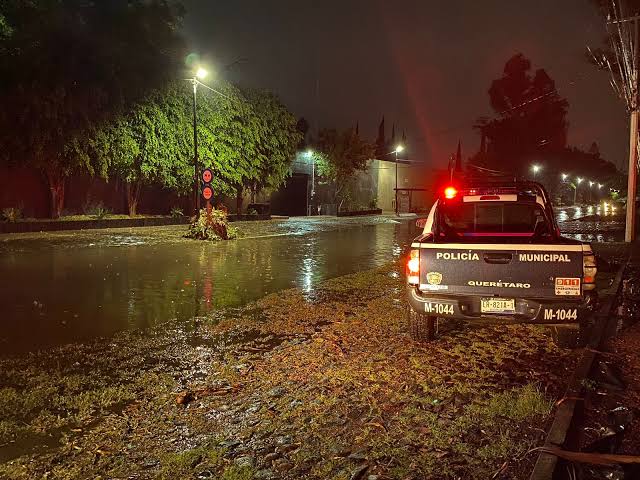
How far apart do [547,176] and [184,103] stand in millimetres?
63240

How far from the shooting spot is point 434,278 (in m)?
6.23

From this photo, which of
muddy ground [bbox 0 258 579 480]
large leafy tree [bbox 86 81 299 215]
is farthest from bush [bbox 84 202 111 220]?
muddy ground [bbox 0 258 579 480]

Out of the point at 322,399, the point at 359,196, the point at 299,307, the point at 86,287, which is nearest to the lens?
the point at 322,399

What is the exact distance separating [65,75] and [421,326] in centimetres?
2274

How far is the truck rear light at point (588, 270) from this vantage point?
5.79 metres

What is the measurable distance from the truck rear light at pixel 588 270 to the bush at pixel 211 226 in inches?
688

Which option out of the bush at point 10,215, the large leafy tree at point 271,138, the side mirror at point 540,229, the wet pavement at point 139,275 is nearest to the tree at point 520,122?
the large leafy tree at point 271,138

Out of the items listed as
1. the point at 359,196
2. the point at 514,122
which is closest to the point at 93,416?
the point at 359,196

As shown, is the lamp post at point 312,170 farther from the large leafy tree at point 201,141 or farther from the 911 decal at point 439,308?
the 911 decal at point 439,308

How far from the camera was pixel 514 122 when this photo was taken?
7319 cm

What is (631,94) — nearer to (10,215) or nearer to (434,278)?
(434,278)

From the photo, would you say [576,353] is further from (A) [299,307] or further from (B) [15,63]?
(B) [15,63]

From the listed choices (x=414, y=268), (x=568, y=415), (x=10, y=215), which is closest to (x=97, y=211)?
(x=10, y=215)

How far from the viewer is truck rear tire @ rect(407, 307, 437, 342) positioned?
6820mm
